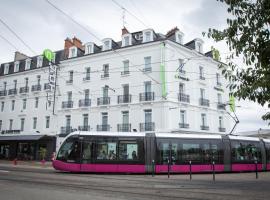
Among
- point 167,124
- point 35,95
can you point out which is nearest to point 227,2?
point 167,124

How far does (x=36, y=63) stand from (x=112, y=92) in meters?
13.7

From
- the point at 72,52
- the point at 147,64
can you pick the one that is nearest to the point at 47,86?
the point at 72,52

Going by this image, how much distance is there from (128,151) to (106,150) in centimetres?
137

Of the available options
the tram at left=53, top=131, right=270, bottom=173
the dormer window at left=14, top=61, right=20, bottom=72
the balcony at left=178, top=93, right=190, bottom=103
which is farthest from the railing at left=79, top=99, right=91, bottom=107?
the tram at left=53, top=131, right=270, bottom=173

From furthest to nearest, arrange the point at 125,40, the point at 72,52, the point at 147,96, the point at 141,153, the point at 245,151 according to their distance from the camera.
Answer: the point at 72,52, the point at 125,40, the point at 147,96, the point at 245,151, the point at 141,153

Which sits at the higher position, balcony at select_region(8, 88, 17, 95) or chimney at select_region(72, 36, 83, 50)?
chimney at select_region(72, 36, 83, 50)

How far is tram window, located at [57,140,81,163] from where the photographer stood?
65.0ft

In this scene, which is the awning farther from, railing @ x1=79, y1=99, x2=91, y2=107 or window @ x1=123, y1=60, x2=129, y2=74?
window @ x1=123, y1=60, x2=129, y2=74

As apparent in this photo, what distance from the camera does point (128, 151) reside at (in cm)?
2044

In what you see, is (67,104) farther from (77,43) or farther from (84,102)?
(77,43)

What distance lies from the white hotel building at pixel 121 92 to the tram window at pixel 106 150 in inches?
417

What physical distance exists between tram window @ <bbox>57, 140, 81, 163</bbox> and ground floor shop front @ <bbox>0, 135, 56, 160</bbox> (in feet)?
57.0

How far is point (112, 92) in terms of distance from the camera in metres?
→ 33.9

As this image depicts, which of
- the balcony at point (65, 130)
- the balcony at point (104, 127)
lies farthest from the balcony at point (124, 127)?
the balcony at point (65, 130)
